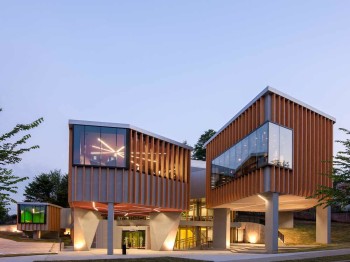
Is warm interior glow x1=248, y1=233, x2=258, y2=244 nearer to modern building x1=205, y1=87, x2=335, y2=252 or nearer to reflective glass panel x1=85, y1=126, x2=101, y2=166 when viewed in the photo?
modern building x1=205, y1=87, x2=335, y2=252

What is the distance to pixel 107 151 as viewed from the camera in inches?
1506

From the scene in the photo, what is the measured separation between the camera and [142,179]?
40219mm

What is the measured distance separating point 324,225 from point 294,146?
10370mm

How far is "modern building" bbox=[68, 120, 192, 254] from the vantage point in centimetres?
3772

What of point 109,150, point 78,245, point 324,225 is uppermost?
point 109,150

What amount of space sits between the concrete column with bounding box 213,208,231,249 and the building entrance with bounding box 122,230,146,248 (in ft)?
24.8

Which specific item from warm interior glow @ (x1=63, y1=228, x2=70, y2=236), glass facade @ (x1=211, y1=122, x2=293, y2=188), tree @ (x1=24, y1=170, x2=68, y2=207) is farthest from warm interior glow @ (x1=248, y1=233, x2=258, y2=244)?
tree @ (x1=24, y1=170, x2=68, y2=207)

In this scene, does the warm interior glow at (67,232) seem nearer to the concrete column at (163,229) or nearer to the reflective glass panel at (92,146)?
the concrete column at (163,229)

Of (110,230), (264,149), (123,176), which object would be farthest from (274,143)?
(110,230)

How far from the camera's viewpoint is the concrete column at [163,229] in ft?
151

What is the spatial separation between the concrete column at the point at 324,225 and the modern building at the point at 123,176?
37.7 ft

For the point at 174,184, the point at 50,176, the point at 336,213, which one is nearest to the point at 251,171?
the point at 174,184

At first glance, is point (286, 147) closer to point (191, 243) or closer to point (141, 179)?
point (141, 179)

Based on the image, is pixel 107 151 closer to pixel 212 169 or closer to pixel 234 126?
pixel 234 126
